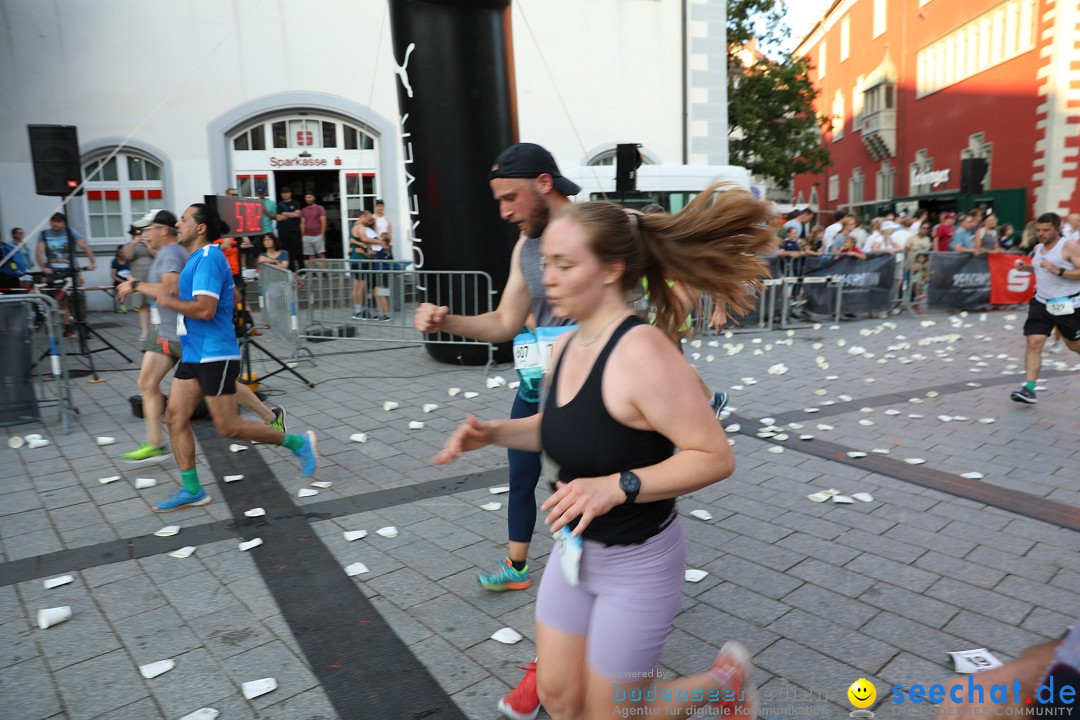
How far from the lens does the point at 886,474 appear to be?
17.4ft

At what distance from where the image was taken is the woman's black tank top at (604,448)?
1.98 meters

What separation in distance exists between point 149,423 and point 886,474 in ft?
17.6

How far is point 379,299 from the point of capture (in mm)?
9859

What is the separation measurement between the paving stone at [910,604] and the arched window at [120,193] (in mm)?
15204

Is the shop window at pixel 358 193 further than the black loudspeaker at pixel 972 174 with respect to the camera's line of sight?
No

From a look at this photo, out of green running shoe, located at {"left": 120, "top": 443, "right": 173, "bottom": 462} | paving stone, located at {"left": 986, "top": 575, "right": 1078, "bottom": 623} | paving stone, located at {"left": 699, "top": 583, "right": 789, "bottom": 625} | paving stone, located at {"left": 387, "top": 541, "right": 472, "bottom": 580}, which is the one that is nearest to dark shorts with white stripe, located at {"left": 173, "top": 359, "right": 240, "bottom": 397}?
green running shoe, located at {"left": 120, "top": 443, "right": 173, "bottom": 462}

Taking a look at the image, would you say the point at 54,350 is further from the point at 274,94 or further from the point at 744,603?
the point at 274,94

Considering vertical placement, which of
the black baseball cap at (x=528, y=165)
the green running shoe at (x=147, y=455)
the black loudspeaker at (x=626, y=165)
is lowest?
the green running shoe at (x=147, y=455)

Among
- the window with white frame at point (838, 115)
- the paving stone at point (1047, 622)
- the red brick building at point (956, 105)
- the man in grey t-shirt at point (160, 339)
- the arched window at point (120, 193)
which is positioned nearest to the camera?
the paving stone at point (1047, 622)

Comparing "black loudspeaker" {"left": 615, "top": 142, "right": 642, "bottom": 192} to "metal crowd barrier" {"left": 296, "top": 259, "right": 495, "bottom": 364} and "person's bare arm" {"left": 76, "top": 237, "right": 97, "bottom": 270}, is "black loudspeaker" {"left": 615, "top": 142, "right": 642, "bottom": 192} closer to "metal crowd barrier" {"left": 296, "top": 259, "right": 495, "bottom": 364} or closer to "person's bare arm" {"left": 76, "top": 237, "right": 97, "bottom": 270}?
"metal crowd barrier" {"left": 296, "top": 259, "right": 495, "bottom": 364}

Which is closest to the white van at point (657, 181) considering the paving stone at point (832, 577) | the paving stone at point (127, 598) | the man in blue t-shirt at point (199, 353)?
the man in blue t-shirt at point (199, 353)

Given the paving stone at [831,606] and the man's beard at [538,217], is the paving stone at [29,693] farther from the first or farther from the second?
the paving stone at [831,606]

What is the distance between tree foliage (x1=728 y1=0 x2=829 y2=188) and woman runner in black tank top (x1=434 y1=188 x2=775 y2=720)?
2819 centimetres

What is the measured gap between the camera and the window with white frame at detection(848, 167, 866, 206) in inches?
1481
